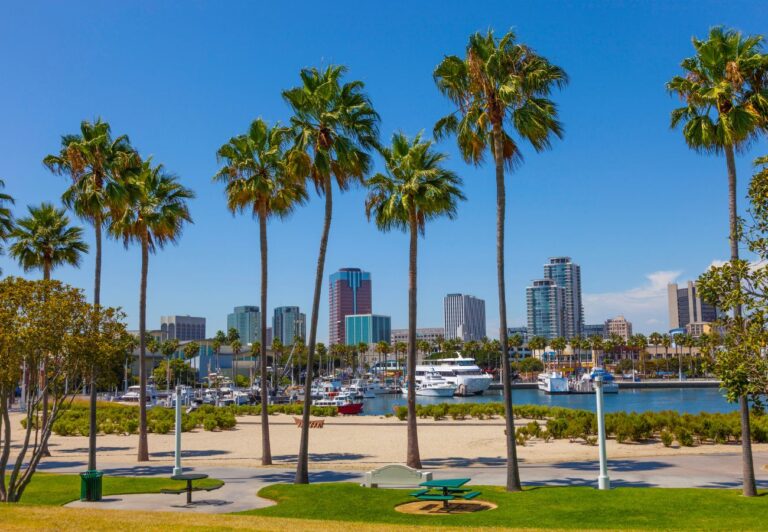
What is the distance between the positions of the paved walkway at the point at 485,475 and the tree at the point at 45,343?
2.68 meters

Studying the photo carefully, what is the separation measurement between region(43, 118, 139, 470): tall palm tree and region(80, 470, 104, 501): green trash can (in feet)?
32.0

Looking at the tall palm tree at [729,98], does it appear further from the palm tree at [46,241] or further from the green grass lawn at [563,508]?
the palm tree at [46,241]

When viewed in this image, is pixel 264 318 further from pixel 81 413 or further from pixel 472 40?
pixel 81 413

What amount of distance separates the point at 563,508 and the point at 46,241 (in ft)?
98.7

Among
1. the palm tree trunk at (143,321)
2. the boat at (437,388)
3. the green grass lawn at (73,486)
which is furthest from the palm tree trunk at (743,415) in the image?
the boat at (437,388)

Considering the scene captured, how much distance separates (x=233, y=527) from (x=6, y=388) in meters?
10.2

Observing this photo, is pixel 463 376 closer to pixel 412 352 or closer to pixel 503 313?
pixel 412 352

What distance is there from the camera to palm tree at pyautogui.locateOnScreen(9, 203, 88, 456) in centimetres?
3594

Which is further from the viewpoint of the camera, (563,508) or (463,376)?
(463,376)

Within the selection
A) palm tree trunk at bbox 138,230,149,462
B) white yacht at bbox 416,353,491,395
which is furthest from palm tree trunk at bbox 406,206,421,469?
white yacht at bbox 416,353,491,395

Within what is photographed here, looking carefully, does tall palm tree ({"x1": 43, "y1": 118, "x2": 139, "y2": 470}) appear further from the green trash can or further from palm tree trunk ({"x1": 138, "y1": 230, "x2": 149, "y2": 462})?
the green trash can

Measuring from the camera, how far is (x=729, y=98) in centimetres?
2003

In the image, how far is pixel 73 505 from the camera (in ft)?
65.6

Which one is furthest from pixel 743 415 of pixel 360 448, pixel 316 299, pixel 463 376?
pixel 463 376
